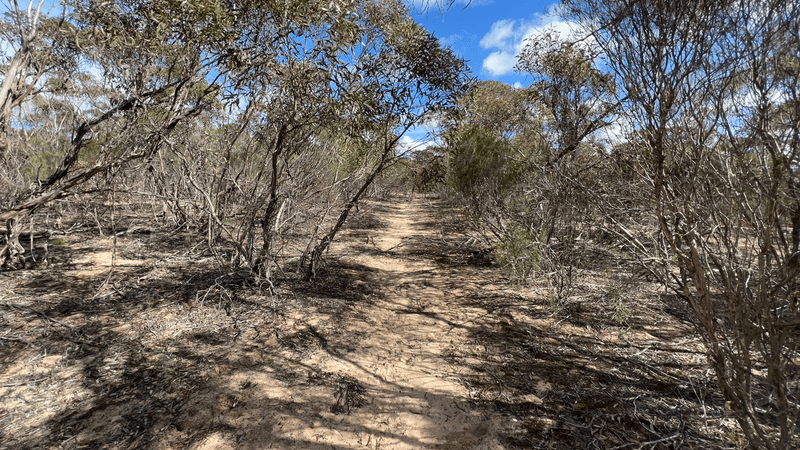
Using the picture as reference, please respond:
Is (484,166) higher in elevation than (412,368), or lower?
higher

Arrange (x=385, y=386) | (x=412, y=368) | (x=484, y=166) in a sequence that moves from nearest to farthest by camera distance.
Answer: (x=385, y=386) → (x=412, y=368) → (x=484, y=166)

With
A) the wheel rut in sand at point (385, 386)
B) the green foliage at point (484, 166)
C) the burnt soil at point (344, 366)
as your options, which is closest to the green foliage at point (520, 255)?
the burnt soil at point (344, 366)

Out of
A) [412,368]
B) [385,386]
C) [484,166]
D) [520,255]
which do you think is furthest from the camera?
[484,166]

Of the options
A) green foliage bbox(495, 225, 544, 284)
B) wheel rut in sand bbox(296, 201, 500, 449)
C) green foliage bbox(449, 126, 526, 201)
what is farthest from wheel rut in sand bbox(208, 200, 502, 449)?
green foliage bbox(449, 126, 526, 201)

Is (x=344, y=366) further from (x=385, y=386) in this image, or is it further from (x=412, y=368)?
(x=412, y=368)

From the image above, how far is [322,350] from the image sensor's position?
160 inches

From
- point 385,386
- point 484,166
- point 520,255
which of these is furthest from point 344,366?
point 484,166

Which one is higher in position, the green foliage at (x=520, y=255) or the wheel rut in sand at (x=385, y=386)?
the green foliage at (x=520, y=255)

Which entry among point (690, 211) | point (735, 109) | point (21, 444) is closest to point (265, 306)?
point (21, 444)

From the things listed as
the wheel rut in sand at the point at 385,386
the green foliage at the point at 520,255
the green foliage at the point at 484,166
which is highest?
the green foliage at the point at 484,166

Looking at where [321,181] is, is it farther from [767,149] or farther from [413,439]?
[767,149]

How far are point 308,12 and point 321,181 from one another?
3625 millimetres

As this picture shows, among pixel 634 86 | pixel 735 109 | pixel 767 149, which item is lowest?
pixel 767 149

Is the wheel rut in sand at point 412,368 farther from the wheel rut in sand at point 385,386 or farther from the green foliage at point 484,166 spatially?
the green foliage at point 484,166
